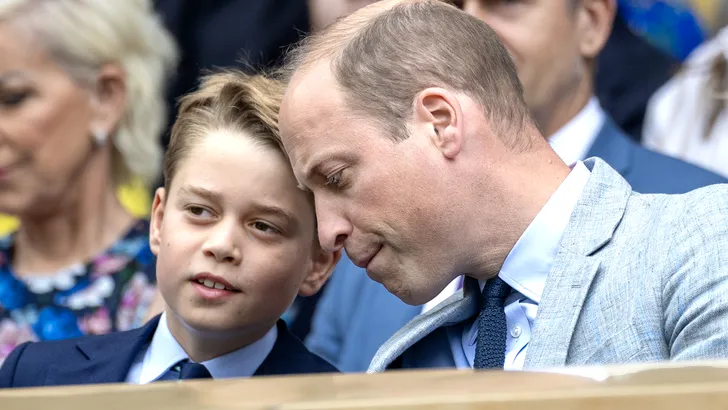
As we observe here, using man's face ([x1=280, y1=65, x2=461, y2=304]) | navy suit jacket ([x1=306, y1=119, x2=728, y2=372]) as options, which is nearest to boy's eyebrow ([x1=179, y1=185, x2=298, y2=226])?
man's face ([x1=280, y1=65, x2=461, y2=304])

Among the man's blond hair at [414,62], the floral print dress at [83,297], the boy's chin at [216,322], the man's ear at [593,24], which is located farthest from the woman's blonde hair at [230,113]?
the man's ear at [593,24]

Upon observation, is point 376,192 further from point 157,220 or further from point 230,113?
point 157,220

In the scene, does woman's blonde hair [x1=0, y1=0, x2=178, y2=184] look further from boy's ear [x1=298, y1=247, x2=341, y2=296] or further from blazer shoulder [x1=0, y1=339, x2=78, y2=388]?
boy's ear [x1=298, y1=247, x2=341, y2=296]

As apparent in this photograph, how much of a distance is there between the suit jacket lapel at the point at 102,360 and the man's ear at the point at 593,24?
1763 millimetres

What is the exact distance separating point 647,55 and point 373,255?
6.76 ft

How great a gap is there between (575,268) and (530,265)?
11cm

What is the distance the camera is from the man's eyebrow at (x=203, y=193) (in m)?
2.24

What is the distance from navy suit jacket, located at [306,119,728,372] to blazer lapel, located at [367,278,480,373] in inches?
40.2

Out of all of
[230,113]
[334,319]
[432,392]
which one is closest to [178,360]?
[230,113]

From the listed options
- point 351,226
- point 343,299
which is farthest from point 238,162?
point 343,299

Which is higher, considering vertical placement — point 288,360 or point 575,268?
point 575,268

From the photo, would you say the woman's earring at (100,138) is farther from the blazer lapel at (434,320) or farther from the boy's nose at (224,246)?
the blazer lapel at (434,320)

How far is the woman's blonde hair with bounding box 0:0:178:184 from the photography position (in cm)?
368

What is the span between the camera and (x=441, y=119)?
1.91 metres
